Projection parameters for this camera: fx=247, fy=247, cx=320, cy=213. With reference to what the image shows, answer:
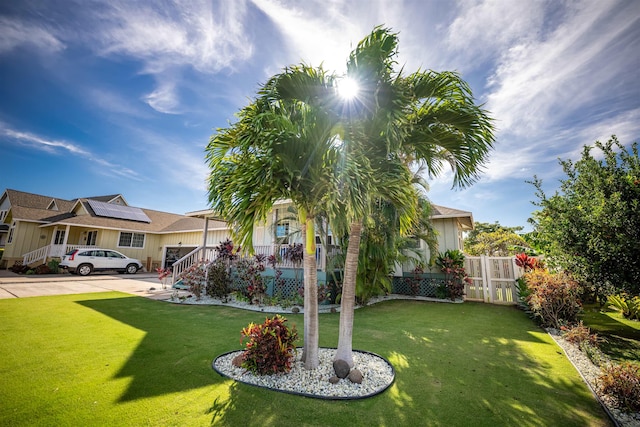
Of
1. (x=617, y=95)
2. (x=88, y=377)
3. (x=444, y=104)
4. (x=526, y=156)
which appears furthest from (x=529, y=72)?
(x=88, y=377)

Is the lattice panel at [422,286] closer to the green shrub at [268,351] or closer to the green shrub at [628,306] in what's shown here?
the green shrub at [628,306]

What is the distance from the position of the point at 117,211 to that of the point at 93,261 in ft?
26.2

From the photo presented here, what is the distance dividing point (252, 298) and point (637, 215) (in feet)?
35.0

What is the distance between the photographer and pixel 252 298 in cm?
989

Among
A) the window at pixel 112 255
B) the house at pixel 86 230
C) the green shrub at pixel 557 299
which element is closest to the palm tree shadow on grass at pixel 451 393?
the green shrub at pixel 557 299

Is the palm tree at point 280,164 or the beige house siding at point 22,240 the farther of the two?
the beige house siding at point 22,240

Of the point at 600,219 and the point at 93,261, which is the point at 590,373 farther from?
the point at 93,261

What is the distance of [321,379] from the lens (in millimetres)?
3758

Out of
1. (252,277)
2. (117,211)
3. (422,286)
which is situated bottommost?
(422,286)

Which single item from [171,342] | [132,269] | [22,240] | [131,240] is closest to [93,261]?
[132,269]

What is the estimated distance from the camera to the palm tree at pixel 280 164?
350 cm

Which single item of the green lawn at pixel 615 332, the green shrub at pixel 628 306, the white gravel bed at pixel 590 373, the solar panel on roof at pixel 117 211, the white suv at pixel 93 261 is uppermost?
the solar panel on roof at pixel 117 211

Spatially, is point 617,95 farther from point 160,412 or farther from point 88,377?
point 88,377

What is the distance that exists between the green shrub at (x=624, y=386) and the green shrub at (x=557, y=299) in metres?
3.72
